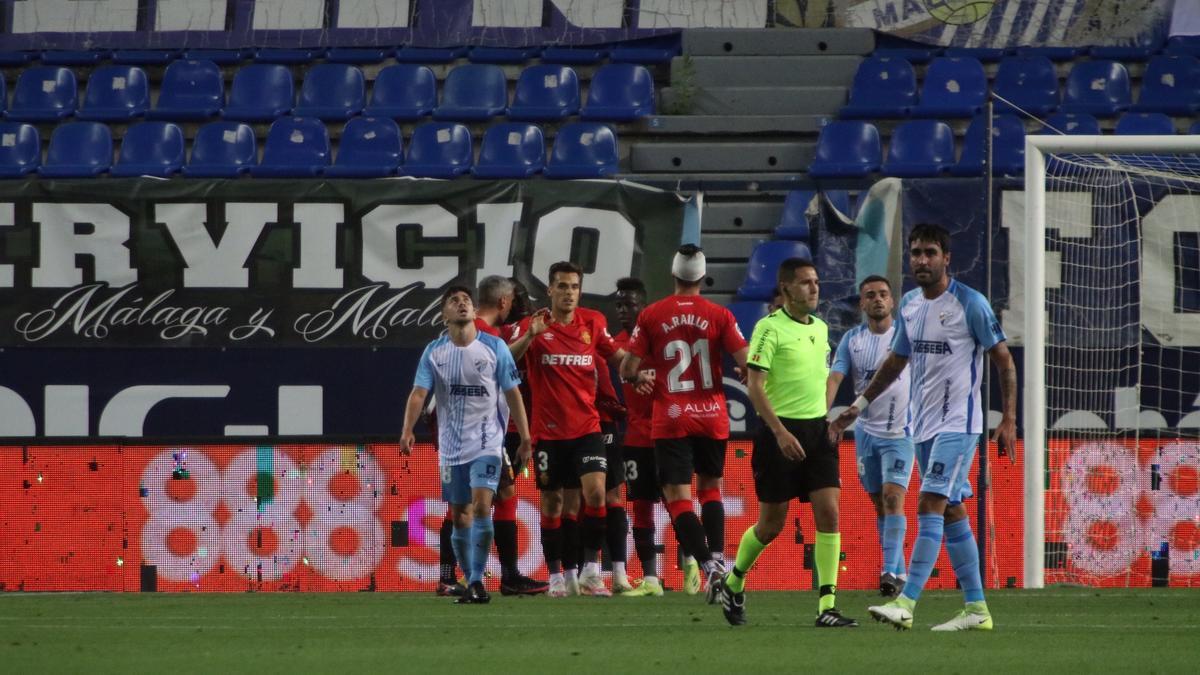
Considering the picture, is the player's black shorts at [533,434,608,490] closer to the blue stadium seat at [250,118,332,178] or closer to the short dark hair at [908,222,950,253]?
the short dark hair at [908,222,950,253]

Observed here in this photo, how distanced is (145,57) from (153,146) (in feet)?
5.57

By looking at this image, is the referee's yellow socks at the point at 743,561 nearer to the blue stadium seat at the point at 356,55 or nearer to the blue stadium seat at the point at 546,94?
the blue stadium seat at the point at 546,94

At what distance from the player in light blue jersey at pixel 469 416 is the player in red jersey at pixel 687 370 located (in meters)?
0.77

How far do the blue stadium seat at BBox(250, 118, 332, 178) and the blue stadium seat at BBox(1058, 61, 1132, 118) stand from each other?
6.86 metres

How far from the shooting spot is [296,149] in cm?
1631

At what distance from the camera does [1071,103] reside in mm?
16484

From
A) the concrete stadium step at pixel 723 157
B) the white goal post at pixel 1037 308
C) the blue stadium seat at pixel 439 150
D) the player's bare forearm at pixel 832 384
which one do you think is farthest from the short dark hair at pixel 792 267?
the concrete stadium step at pixel 723 157

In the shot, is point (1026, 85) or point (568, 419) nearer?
point (568, 419)

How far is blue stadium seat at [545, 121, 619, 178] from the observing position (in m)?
15.7

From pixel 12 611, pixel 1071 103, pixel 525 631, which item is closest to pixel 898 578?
pixel 525 631

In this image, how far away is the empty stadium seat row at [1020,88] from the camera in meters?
16.3

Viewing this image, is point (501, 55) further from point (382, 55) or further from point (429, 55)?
point (382, 55)

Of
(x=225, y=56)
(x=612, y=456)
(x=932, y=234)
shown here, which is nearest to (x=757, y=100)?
(x=225, y=56)

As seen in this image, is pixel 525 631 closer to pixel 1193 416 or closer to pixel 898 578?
pixel 898 578
